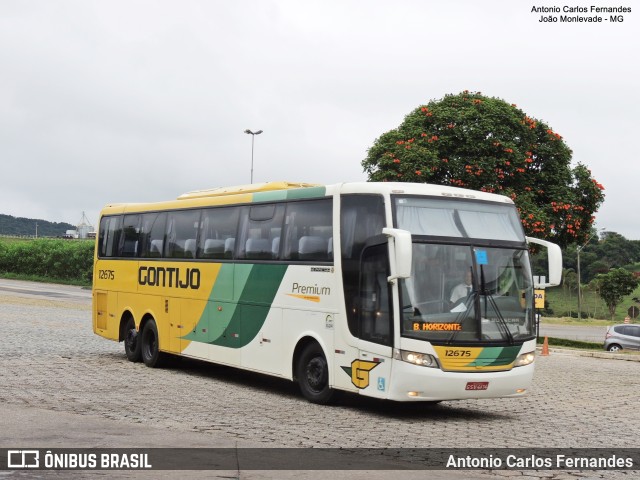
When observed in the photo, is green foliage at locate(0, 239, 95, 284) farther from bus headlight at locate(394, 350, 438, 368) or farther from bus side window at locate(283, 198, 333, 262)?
bus headlight at locate(394, 350, 438, 368)

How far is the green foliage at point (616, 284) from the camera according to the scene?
8094 cm

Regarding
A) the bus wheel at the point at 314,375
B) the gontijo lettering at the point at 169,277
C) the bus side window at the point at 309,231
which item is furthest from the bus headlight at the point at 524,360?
the gontijo lettering at the point at 169,277

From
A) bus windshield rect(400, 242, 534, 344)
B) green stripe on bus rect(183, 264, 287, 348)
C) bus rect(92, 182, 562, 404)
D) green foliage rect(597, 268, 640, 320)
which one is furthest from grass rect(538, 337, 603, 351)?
green foliage rect(597, 268, 640, 320)

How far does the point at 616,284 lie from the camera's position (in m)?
81.4

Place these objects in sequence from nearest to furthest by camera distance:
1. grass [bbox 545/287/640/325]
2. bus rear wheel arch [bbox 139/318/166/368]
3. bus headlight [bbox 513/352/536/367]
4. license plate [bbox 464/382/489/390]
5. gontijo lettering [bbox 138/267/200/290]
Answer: license plate [bbox 464/382/489/390] < bus headlight [bbox 513/352/536/367] < gontijo lettering [bbox 138/267/200/290] < bus rear wheel arch [bbox 139/318/166/368] < grass [bbox 545/287/640/325]

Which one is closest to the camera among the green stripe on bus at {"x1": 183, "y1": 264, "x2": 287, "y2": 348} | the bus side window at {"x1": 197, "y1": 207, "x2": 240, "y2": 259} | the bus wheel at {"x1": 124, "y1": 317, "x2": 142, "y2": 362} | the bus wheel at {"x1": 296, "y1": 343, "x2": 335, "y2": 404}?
the bus wheel at {"x1": 296, "y1": 343, "x2": 335, "y2": 404}

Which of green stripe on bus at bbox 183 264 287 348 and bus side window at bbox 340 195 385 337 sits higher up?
bus side window at bbox 340 195 385 337

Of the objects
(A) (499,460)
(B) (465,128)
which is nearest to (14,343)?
(A) (499,460)

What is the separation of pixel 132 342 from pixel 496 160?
20722 millimetres

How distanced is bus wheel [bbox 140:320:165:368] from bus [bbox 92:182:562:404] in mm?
1949

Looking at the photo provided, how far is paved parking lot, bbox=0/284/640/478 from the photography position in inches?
461

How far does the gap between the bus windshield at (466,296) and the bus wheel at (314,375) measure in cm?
201

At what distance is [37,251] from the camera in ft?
228

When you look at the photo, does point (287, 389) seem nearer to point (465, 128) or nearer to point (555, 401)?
point (555, 401)
